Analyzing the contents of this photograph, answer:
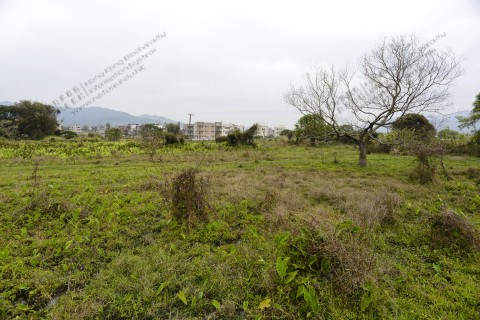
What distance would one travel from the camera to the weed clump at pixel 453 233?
428 cm

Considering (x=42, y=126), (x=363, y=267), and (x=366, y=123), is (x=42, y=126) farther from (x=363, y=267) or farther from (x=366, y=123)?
(x=363, y=267)

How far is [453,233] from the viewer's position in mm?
4430

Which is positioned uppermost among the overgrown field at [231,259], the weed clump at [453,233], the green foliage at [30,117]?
the green foliage at [30,117]

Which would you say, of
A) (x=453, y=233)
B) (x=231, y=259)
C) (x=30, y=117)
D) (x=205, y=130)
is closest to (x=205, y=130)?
(x=205, y=130)

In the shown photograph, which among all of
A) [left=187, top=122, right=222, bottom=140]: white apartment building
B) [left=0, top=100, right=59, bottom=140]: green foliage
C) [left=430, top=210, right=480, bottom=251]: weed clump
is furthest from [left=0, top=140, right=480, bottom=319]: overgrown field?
[left=187, top=122, right=222, bottom=140]: white apartment building

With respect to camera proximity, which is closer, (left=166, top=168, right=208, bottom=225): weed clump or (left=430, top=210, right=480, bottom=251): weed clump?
(left=430, top=210, right=480, bottom=251): weed clump

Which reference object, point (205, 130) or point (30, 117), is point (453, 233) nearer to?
point (30, 117)

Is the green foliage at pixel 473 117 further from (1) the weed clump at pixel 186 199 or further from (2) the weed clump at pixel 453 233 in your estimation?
(1) the weed clump at pixel 186 199

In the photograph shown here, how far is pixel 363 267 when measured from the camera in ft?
10.3

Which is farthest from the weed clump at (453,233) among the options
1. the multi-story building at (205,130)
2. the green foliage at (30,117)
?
the multi-story building at (205,130)

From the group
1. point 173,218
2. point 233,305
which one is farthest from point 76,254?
point 233,305

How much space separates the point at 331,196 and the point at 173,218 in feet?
14.8

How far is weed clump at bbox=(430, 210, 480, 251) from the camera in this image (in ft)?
14.0

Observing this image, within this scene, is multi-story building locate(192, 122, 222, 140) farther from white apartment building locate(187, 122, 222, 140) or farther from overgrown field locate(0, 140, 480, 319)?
overgrown field locate(0, 140, 480, 319)
